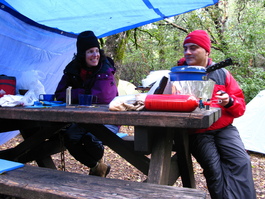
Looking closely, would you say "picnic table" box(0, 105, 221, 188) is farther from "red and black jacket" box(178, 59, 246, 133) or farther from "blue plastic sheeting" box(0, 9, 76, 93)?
"blue plastic sheeting" box(0, 9, 76, 93)

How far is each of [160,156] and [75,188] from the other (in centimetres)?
51

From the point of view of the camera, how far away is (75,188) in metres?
1.38

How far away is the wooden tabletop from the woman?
Answer: 88 cm

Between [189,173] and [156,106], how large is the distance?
1.06 m

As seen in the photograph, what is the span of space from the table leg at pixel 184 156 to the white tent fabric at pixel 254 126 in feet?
11.3

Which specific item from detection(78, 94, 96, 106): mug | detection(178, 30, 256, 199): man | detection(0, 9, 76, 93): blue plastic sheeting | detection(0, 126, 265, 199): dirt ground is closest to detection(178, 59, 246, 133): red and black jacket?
detection(178, 30, 256, 199): man

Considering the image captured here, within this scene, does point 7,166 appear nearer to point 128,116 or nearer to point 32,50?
point 128,116

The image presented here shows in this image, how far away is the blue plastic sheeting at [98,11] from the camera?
314 centimetres

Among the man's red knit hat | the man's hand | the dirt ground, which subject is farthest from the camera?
the dirt ground

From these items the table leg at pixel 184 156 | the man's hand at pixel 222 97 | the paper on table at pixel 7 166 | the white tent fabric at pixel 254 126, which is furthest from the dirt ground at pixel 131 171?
the paper on table at pixel 7 166

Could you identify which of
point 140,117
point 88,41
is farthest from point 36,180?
point 88,41

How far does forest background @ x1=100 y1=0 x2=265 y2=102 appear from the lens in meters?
8.27

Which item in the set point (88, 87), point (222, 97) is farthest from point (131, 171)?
point (222, 97)

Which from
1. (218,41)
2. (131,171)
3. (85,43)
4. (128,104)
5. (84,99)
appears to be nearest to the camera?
(128,104)
